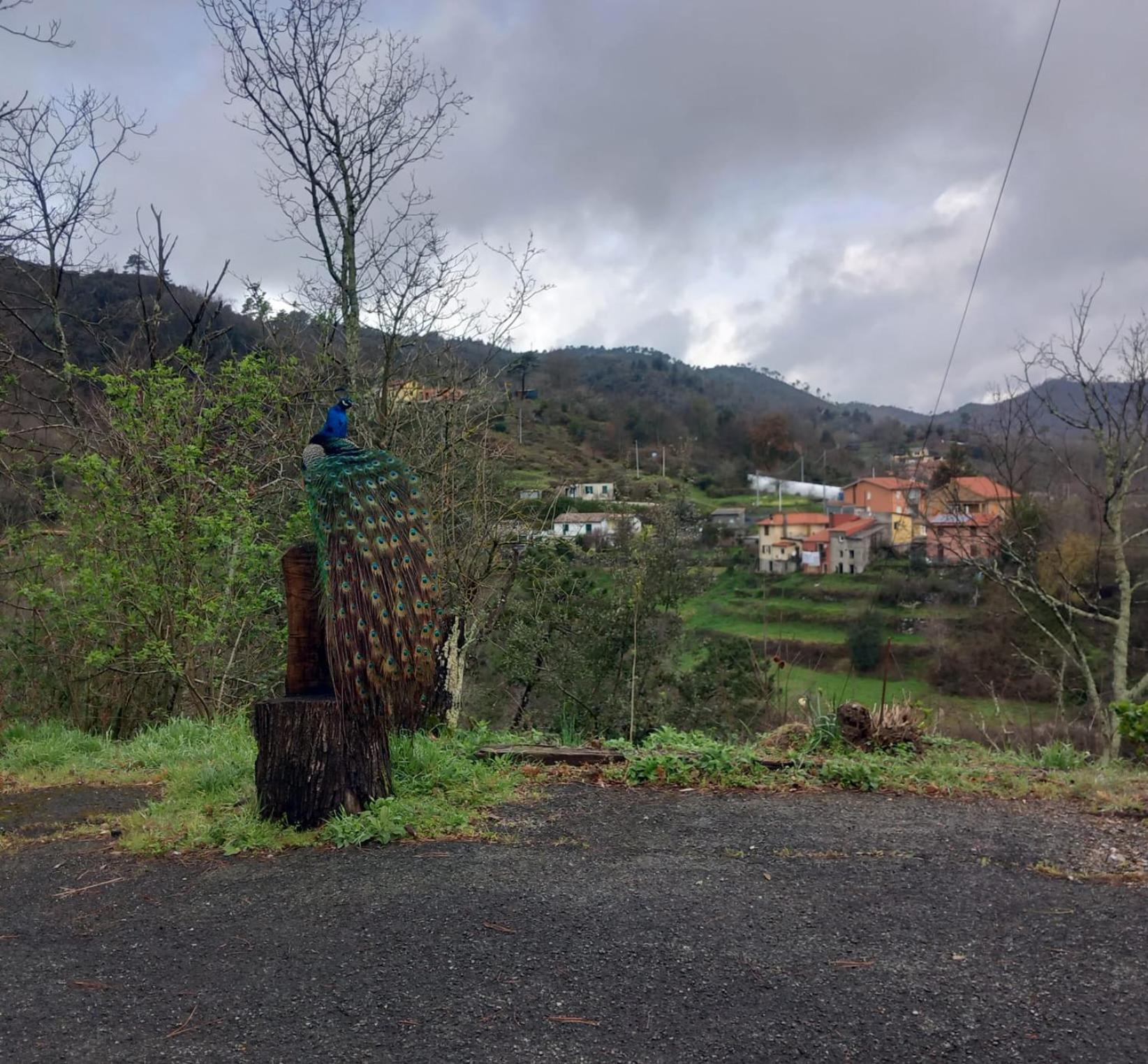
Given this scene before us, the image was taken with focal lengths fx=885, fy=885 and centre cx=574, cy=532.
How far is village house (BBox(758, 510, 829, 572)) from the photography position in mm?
25016

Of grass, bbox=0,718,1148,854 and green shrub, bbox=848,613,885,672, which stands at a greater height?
grass, bbox=0,718,1148,854

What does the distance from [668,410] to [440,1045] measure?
29.1m

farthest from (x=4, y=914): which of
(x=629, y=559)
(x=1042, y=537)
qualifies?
(x=1042, y=537)

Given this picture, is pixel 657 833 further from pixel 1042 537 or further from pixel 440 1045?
pixel 1042 537

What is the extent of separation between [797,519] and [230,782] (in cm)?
2588

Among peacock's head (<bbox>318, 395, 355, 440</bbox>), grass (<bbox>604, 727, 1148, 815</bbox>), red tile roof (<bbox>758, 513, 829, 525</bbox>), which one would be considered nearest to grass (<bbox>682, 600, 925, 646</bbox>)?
red tile roof (<bbox>758, 513, 829, 525</bbox>)

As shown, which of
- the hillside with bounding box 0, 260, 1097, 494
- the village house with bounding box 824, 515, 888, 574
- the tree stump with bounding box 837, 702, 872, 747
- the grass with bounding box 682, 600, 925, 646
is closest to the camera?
the tree stump with bounding box 837, 702, 872, 747

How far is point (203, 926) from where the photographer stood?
390 cm

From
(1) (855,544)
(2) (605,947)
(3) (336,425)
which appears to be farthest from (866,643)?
(2) (605,947)

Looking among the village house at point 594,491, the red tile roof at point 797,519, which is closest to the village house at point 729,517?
the red tile roof at point 797,519

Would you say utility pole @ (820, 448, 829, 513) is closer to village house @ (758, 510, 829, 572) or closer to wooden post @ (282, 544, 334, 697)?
village house @ (758, 510, 829, 572)

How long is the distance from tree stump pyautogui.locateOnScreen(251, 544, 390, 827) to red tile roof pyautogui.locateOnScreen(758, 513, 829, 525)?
23843mm

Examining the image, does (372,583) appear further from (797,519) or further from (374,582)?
(797,519)

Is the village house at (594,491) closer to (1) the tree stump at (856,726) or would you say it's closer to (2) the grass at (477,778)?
(2) the grass at (477,778)
